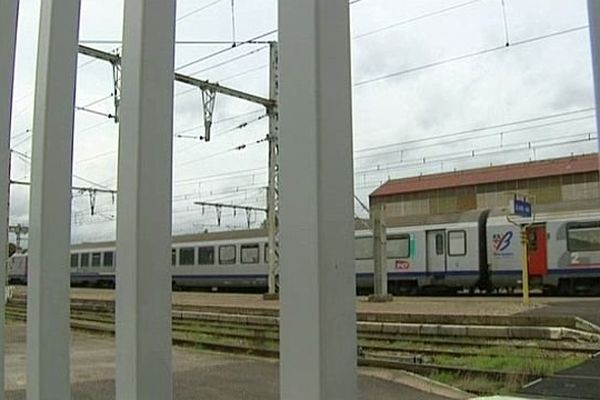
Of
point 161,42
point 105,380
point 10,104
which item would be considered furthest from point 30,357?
point 105,380

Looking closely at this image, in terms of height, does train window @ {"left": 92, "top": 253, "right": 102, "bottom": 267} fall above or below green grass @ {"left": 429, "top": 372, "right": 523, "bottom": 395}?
above

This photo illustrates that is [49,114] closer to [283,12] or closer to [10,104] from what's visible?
[10,104]

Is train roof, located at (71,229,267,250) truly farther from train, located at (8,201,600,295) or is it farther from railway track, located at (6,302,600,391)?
railway track, located at (6,302,600,391)

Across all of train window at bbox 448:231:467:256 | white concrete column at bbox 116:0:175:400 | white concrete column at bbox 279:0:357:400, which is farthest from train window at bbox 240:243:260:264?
white concrete column at bbox 279:0:357:400

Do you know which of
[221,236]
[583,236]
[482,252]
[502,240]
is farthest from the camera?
[221,236]

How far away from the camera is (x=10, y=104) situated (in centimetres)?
218

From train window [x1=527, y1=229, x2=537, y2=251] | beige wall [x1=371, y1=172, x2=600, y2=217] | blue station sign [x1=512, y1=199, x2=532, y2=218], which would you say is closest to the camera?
blue station sign [x1=512, y1=199, x2=532, y2=218]

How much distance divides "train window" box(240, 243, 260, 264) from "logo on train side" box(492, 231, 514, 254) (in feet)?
32.2

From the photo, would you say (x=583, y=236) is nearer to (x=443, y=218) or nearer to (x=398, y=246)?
(x=443, y=218)

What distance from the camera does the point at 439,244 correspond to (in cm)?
2188

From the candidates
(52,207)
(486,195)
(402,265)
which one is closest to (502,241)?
(402,265)

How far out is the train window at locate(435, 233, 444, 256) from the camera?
21.8m

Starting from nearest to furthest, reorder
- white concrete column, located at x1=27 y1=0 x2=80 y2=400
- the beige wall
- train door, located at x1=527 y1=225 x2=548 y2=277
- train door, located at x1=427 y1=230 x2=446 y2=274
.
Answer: white concrete column, located at x1=27 y1=0 x2=80 y2=400 < train door, located at x1=527 y1=225 x2=548 y2=277 < train door, located at x1=427 y1=230 x2=446 y2=274 < the beige wall

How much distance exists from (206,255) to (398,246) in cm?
972
